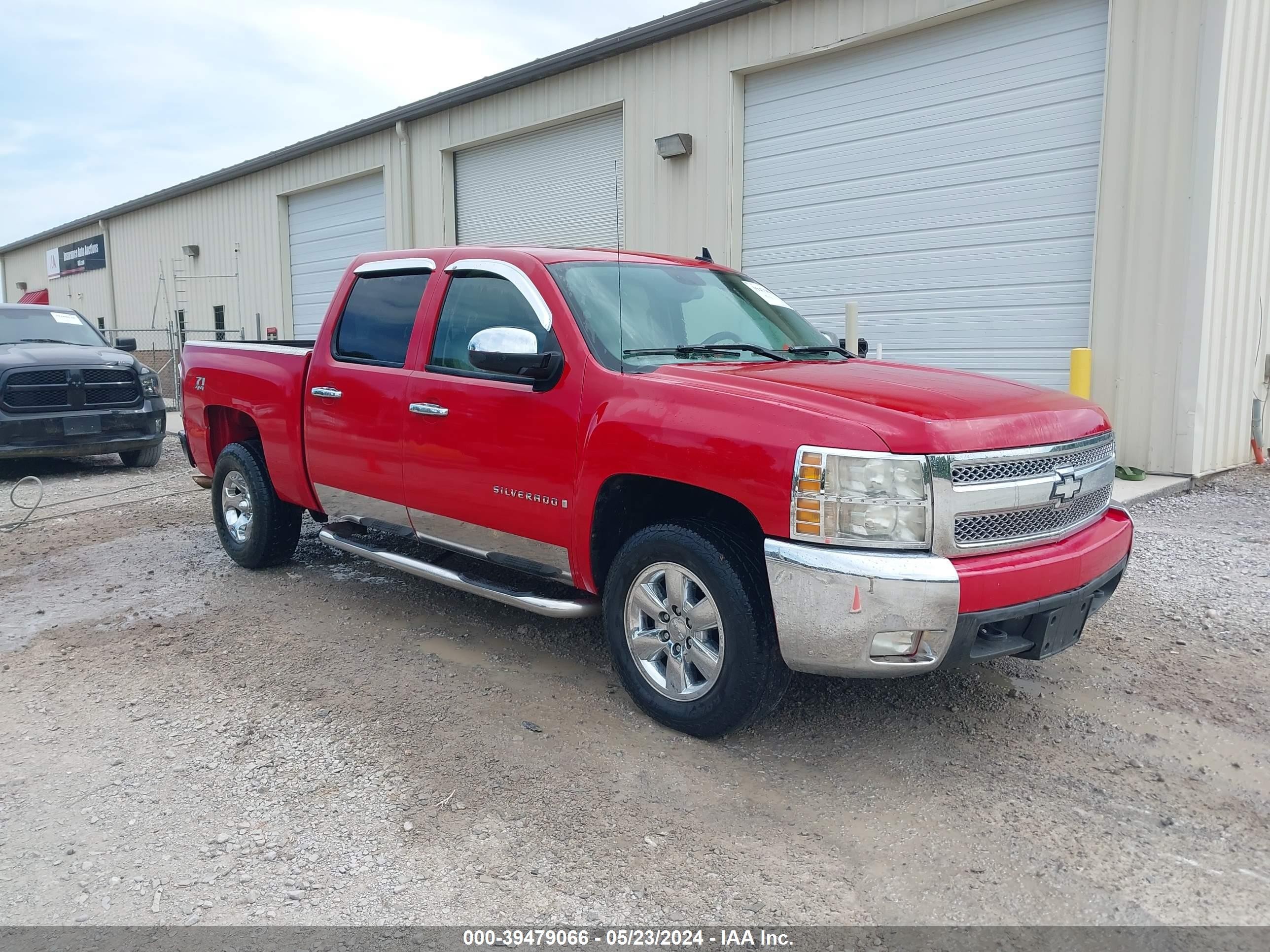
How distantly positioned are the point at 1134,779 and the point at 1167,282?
6.00 meters

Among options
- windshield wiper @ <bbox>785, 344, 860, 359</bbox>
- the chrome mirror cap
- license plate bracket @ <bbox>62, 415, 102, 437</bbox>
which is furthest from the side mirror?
license plate bracket @ <bbox>62, 415, 102, 437</bbox>

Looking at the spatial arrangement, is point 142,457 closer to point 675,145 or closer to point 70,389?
point 70,389

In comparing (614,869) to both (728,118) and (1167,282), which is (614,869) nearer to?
(1167,282)

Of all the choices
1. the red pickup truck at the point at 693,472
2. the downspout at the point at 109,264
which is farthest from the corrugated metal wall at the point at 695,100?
the downspout at the point at 109,264

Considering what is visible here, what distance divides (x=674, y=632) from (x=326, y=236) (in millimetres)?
16542

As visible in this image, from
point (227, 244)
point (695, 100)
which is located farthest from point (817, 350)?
point (227, 244)

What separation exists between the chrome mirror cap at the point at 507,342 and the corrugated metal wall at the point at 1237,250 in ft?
21.4

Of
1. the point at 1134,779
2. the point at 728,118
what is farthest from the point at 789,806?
the point at 728,118

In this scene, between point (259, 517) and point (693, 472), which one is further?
point (259, 517)

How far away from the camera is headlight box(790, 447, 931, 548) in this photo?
3.18 m

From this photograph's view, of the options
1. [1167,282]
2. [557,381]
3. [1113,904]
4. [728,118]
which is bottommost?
[1113,904]

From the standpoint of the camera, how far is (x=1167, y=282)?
26.7ft

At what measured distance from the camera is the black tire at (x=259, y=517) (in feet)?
19.9

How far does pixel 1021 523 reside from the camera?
135 inches
